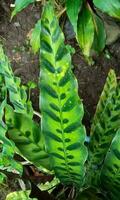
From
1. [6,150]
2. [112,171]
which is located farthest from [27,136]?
[112,171]

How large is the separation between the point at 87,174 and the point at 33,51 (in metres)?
0.84

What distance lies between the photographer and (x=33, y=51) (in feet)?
6.69

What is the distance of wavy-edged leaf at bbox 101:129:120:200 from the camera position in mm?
1076

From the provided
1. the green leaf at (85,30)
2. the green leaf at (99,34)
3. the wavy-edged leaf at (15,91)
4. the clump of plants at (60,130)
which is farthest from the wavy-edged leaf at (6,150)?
the green leaf at (99,34)

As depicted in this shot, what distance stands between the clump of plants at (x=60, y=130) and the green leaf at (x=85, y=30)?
53cm

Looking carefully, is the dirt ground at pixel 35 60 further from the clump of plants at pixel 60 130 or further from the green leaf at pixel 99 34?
the clump of plants at pixel 60 130

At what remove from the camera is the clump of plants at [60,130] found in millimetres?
922

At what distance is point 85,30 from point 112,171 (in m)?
0.91

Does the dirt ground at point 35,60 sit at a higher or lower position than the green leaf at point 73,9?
lower

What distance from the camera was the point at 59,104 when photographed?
993mm

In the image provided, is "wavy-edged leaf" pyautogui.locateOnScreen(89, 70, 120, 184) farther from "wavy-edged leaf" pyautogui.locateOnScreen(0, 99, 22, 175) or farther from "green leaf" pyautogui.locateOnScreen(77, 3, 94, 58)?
"green leaf" pyautogui.locateOnScreen(77, 3, 94, 58)

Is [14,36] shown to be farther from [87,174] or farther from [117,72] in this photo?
[87,174]

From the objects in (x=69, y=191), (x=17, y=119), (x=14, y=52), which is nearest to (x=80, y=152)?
(x=17, y=119)

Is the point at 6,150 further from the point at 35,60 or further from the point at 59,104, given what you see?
the point at 35,60
